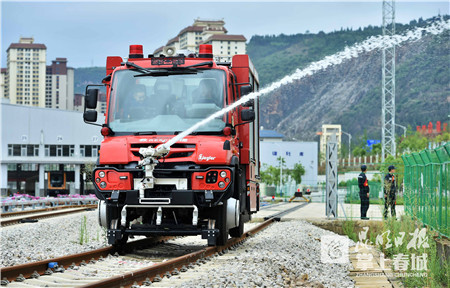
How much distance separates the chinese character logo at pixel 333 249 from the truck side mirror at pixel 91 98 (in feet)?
17.7

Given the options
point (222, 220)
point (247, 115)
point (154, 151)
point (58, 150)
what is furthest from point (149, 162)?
point (58, 150)

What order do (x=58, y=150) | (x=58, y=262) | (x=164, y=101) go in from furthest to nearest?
(x=58, y=150) → (x=164, y=101) → (x=58, y=262)

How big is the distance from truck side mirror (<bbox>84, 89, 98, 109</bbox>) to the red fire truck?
21 mm

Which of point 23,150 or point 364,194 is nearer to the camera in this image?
point 364,194

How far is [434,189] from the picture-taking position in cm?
1349

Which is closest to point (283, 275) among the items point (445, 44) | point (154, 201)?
point (154, 201)

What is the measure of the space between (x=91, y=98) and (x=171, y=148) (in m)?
2.01

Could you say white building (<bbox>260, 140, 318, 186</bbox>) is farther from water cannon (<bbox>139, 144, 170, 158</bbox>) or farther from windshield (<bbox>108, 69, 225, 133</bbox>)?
water cannon (<bbox>139, 144, 170, 158</bbox>)

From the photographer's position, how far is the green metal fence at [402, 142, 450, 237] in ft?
39.8

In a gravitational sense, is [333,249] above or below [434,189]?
below

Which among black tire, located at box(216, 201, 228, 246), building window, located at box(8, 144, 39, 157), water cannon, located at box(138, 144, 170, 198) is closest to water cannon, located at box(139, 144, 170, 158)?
water cannon, located at box(138, 144, 170, 198)

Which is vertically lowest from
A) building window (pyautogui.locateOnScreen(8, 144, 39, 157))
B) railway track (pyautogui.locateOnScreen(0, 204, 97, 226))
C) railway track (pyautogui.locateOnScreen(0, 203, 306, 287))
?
railway track (pyautogui.locateOnScreen(0, 204, 97, 226))

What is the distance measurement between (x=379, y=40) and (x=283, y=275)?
9900 millimetres

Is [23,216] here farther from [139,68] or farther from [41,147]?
[41,147]
